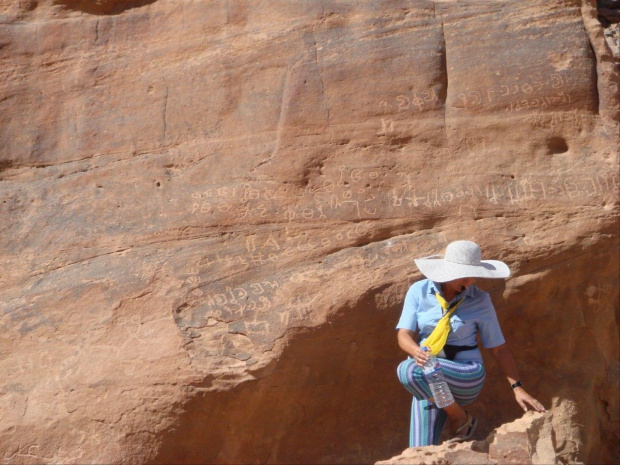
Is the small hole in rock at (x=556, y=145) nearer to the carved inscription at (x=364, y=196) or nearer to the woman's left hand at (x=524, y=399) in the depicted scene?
the carved inscription at (x=364, y=196)

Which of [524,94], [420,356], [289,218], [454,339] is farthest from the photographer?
[524,94]

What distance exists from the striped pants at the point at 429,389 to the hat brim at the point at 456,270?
389mm

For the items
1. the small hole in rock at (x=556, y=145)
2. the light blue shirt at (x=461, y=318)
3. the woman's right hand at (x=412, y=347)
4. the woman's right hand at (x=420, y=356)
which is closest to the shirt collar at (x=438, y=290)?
the light blue shirt at (x=461, y=318)

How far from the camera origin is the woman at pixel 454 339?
11.8ft

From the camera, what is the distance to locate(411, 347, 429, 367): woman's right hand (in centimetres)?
351

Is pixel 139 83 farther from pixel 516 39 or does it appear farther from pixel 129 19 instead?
pixel 516 39

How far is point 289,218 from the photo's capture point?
4.64m

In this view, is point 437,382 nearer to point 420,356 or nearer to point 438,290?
point 420,356

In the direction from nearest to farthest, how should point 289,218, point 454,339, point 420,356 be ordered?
point 420,356
point 454,339
point 289,218

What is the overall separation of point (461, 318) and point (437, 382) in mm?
331

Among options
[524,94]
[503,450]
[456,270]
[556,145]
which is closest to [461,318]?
[456,270]

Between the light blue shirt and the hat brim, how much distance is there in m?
0.06

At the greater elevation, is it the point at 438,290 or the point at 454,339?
the point at 438,290

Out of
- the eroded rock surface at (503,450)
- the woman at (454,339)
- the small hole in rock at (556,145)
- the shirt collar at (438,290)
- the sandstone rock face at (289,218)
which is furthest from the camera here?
the small hole in rock at (556,145)
